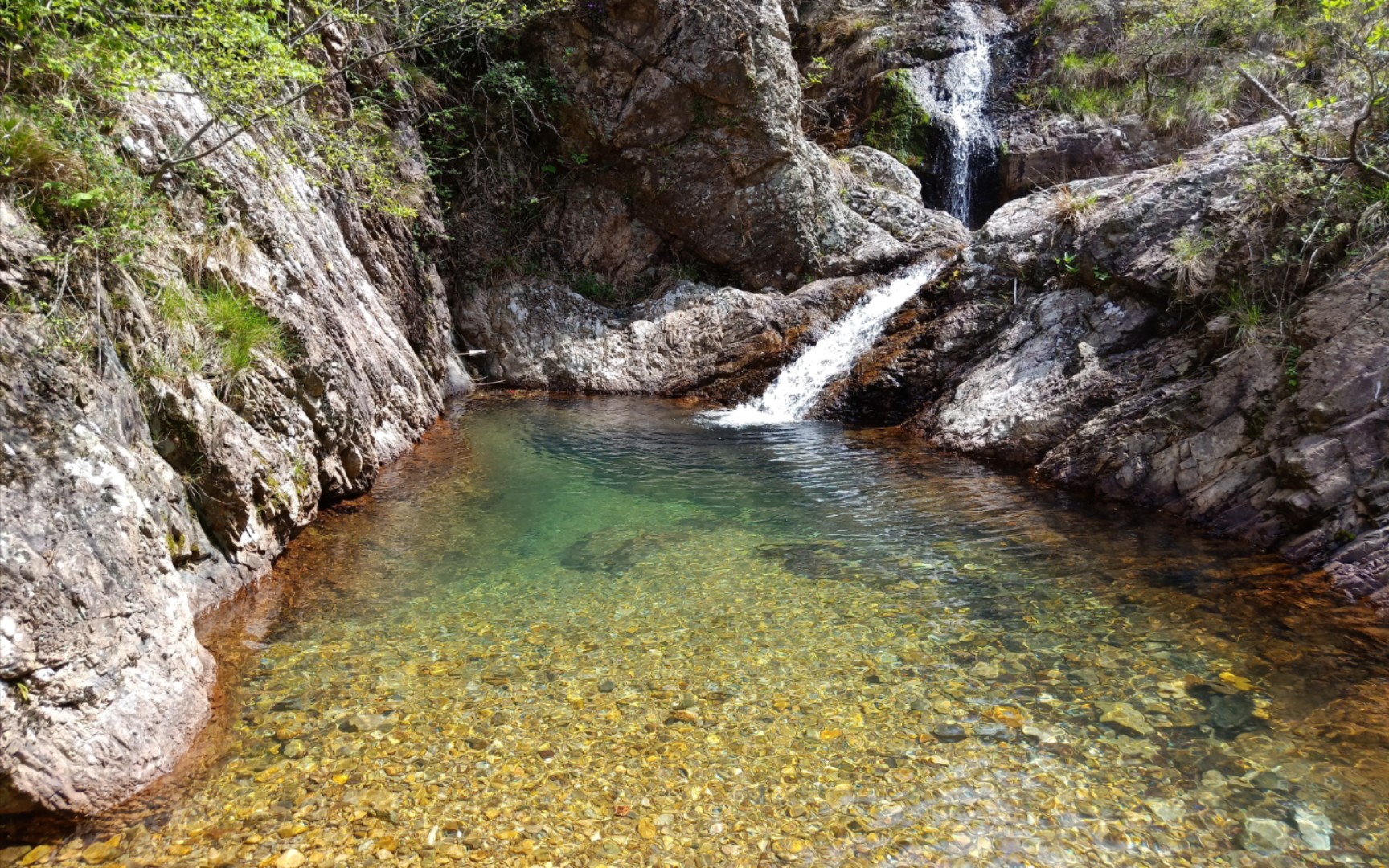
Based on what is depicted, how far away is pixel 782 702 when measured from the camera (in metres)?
3.79

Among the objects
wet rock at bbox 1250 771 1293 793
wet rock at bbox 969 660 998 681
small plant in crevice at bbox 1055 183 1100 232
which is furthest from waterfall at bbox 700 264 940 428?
wet rock at bbox 1250 771 1293 793

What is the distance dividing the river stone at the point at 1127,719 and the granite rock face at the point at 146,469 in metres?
4.51

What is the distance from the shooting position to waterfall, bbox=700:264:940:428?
1178cm

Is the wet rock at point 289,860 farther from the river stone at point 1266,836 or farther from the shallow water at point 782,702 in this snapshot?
the river stone at point 1266,836

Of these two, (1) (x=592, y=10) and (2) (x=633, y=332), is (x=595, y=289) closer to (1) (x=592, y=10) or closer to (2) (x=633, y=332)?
(2) (x=633, y=332)

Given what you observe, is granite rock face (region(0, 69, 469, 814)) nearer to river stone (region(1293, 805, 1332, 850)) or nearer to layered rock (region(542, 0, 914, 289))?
river stone (region(1293, 805, 1332, 850))

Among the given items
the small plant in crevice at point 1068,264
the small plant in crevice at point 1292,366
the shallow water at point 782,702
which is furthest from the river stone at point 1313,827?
the small plant in crevice at point 1068,264

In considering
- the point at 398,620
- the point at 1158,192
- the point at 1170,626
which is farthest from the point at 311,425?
the point at 1158,192

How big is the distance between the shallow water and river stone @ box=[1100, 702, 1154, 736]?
0.05 ft

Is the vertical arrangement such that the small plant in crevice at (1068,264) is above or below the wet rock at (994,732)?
above

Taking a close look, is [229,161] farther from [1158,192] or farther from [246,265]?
[1158,192]

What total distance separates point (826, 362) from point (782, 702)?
937 centimetres

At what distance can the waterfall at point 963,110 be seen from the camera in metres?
17.4

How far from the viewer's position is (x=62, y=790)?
9.20 ft
